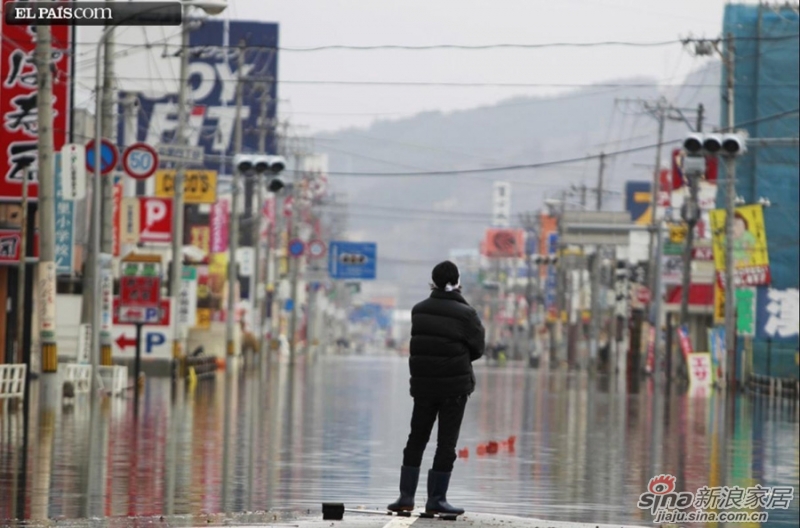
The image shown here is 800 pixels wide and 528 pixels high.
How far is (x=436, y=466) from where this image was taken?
13.2 m

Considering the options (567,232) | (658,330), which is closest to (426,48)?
(658,330)

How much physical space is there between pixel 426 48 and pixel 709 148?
35.8 feet

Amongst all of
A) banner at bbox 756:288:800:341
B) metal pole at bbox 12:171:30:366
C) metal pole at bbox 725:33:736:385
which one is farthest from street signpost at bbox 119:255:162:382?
banner at bbox 756:288:800:341

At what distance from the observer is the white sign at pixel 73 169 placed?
3441cm

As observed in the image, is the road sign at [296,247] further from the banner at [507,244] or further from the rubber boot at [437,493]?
the rubber boot at [437,493]

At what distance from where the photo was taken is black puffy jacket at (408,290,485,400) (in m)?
13.1

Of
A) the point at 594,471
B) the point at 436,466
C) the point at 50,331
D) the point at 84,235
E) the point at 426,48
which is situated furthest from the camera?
the point at 84,235

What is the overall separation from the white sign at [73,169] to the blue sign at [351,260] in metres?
71.2

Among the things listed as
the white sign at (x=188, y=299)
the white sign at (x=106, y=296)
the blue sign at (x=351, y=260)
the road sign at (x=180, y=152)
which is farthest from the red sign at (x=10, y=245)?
the blue sign at (x=351, y=260)

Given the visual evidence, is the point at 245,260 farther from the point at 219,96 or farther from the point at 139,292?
the point at 139,292

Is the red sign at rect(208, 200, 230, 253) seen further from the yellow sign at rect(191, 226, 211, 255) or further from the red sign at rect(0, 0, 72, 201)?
the red sign at rect(0, 0, 72, 201)

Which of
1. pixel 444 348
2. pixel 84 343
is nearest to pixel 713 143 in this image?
pixel 84 343

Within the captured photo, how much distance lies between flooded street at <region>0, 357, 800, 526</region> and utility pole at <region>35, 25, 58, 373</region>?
1340mm

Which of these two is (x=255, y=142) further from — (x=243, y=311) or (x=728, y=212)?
(x=728, y=212)
